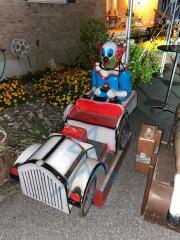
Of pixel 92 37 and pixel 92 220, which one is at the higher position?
pixel 92 37

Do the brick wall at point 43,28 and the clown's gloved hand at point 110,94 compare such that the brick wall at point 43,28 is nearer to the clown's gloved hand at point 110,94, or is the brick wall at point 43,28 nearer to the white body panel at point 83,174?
the clown's gloved hand at point 110,94

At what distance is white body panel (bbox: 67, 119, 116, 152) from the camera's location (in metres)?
2.91

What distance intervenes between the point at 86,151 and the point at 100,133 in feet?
1.67

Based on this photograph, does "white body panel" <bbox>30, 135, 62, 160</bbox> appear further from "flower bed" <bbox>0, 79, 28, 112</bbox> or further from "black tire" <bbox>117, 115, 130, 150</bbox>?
"flower bed" <bbox>0, 79, 28, 112</bbox>

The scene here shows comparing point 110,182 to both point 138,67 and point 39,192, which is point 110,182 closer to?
point 39,192

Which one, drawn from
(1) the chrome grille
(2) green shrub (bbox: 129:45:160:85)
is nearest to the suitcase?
(1) the chrome grille

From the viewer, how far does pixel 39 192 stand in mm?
2381

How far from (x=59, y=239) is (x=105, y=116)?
5.25 ft

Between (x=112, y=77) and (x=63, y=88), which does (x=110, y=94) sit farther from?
(x=63, y=88)

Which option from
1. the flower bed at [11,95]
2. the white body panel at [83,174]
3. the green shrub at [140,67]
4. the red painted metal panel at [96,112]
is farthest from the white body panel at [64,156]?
the green shrub at [140,67]

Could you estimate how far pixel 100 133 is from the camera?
9.70 feet

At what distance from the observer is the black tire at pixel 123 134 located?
3.01m

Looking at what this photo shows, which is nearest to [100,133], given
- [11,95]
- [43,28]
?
[11,95]

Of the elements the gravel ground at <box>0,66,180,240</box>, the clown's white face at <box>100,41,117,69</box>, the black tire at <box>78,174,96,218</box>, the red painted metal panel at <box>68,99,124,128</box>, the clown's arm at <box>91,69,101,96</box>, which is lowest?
the gravel ground at <box>0,66,180,240</box>
